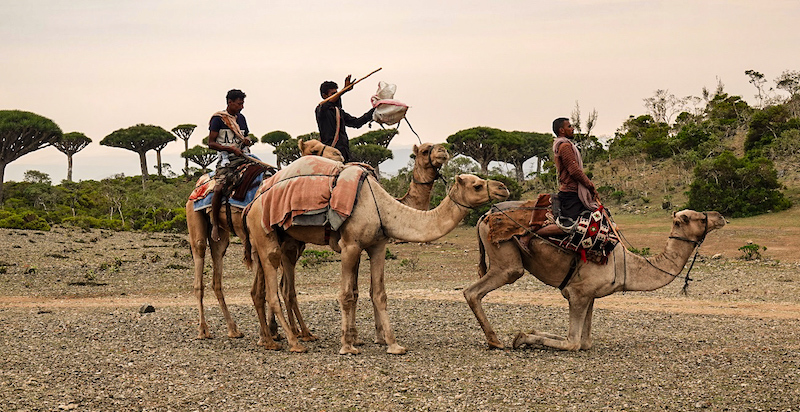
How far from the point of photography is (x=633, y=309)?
47.2 ft

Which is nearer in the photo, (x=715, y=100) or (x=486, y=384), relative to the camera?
(x=486, y=384)

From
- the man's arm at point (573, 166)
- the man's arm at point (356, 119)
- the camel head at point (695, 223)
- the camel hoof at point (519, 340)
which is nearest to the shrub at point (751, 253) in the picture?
the camel head at point (695, 223)

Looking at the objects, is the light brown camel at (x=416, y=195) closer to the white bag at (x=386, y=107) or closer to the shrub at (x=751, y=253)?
the white bag at (x=386, y=107)

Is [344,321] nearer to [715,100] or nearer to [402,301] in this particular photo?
[402,301]

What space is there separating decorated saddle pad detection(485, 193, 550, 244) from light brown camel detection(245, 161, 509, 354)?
0.64 metres

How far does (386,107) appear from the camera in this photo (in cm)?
1015

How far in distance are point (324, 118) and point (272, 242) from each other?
6.49ft

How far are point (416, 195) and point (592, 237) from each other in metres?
2.23

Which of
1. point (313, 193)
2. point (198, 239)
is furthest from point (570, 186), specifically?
point (198, 239)

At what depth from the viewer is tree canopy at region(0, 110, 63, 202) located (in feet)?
196

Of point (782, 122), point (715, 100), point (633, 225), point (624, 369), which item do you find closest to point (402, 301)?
point (624, 369)

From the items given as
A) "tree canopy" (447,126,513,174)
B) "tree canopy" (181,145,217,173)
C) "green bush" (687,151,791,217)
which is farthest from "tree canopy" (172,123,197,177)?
"green bush" (687,151,791,217)

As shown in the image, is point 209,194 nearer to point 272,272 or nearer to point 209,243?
point 209,243

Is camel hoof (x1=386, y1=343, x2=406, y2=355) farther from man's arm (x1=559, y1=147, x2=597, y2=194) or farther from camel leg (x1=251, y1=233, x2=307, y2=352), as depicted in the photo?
man's arm (x1=559, y1=147, x2=597, y2=194)
